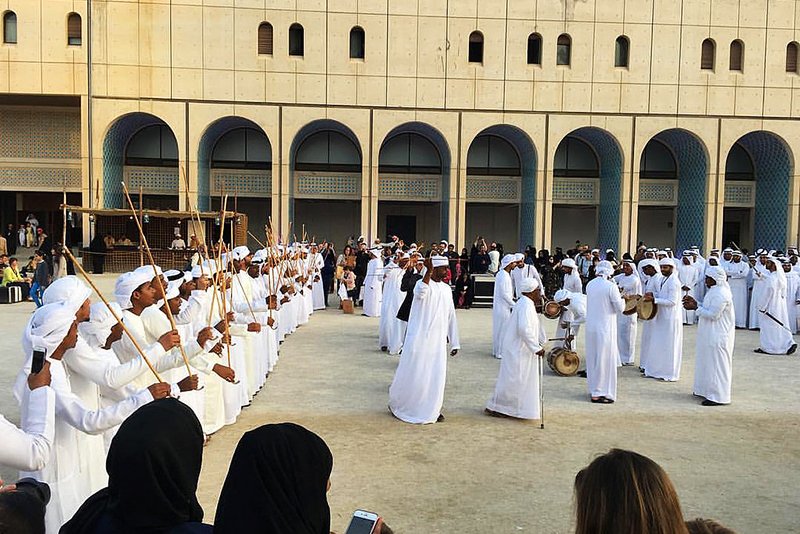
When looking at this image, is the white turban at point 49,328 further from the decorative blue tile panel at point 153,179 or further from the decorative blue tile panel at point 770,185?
the decorative blue tile panel at point 770,185

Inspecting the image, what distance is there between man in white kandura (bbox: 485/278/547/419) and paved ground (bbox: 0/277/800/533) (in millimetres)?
208

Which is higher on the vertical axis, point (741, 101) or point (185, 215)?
point (741, 101)

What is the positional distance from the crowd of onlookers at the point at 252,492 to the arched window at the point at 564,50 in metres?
23.4

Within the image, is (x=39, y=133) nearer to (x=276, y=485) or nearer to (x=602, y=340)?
(x=602, y=340)

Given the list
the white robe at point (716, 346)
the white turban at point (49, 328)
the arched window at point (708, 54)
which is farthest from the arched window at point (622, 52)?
the white turban at point (49, 328)

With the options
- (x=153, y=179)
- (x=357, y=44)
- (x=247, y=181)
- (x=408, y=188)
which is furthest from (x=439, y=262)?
(x=153, y=179)

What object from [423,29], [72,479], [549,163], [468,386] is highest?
[423,29]

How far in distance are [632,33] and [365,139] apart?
10.1m

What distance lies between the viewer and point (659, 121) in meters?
23.4

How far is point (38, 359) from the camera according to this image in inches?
119

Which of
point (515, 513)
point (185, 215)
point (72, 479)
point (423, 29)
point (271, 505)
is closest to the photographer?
point (271, 505)

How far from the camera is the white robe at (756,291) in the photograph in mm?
13477

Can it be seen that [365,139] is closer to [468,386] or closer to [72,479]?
[468,386]

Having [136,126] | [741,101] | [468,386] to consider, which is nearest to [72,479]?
[468,386]
